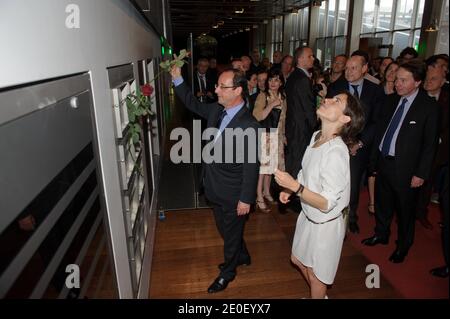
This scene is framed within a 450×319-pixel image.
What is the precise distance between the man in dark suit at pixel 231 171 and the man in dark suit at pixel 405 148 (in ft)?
4.65

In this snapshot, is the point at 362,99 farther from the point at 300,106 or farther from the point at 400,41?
the point at 400,41

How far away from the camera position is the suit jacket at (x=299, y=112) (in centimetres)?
355

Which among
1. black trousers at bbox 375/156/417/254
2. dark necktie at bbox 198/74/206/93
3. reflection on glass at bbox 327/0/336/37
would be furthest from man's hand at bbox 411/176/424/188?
reflection on glass at bbox 327/0/336/37

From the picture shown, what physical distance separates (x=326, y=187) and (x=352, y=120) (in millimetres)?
487

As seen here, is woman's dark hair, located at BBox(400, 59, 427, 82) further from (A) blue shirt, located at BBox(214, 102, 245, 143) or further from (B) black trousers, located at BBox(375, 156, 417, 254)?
(A) blue shirt, located at BBox(214, 102, 245, 143)

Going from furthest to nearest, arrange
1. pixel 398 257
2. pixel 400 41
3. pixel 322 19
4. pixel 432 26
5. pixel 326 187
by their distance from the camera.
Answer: pixel 322 19 < pixel 400 41 < pixel 432 26 < pixel 398 257 < pixel 326 187

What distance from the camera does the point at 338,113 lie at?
1.96 meters

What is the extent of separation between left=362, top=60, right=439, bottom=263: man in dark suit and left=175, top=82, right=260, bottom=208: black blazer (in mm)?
1413

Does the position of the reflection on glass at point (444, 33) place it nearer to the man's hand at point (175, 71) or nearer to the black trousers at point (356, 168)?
the man's hand at point (175, 71)

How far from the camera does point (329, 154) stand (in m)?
1.89

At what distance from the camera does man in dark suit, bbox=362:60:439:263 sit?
109 inches

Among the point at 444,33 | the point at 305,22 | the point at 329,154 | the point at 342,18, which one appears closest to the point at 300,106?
the point at 329,154

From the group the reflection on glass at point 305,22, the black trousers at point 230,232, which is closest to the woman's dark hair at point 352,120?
the black trousers at point 230,232
